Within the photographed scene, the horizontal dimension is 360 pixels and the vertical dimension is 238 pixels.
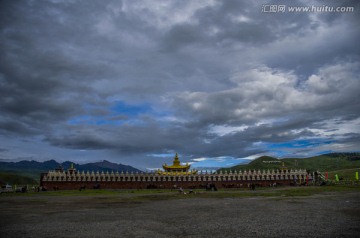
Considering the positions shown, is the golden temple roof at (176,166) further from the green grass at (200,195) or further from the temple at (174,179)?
the green grass at (200,195)

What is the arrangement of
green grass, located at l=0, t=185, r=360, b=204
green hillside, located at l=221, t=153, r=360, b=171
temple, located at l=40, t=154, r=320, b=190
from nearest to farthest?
green grass, located at l=0, t=185, r=360, b=204 → temple, located at l=40, t=154, r=320, b=190 → green hillside, located at l=221, t=153, r=360, b=171

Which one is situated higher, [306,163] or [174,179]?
[306,163]

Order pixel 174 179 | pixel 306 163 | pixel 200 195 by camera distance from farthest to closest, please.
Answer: pixel 306 163 < pixel 174 179 < pixel 200 195

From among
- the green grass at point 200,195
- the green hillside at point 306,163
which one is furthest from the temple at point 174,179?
the green hillside at point 306,163

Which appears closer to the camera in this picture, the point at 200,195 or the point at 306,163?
the point at 200,195

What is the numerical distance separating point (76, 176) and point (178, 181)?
2361 centimetres

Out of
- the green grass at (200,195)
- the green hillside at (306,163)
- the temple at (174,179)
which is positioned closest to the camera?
the green grass at (200,195)

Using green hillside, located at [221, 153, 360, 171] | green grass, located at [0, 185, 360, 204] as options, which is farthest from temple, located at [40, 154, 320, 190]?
green hillside, located at [221, 153, 360, 171]

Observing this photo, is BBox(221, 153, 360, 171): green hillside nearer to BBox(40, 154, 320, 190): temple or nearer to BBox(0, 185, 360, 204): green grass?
BBox(40, 154, 320, 190): temple

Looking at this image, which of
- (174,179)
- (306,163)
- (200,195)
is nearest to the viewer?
(200,195)

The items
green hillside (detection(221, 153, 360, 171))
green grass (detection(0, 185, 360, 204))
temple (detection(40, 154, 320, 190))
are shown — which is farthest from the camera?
green hillside (detection(221, 153, 360, 171))

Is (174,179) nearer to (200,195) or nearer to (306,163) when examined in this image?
(200,195)

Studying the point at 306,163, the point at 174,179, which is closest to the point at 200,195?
the point at 174,179

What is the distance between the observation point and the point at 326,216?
47.2 ft
